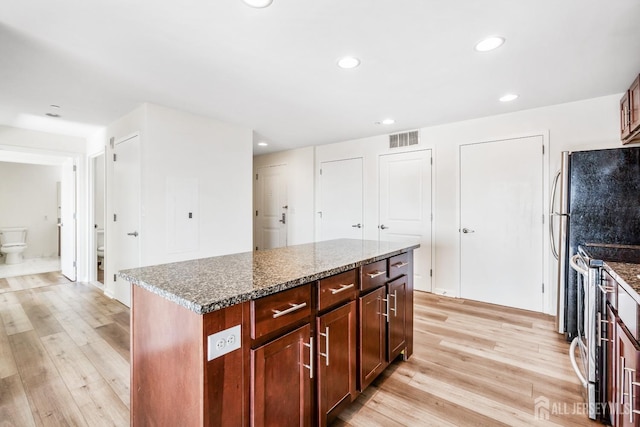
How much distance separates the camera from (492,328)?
2.92 meters

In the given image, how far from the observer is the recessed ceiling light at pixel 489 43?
6.31ft

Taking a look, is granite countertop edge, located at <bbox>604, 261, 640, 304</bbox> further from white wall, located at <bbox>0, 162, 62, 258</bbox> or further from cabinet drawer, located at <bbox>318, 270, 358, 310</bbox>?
white wall, located at <bbox>0, 162, 62, 258</bbox>

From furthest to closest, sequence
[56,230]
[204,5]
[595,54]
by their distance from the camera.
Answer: [56,230] → [595,54] → [204,5]

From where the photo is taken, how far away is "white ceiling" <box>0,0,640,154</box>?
1.66m

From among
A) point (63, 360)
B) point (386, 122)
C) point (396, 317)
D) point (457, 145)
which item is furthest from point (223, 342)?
point (457, 145)

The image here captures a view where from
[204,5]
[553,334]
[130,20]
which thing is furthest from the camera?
[553,334]

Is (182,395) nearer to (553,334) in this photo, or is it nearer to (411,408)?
(411,408)

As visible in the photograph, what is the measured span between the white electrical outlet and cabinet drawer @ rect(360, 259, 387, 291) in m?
0.88

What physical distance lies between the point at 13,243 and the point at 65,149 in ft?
11.3

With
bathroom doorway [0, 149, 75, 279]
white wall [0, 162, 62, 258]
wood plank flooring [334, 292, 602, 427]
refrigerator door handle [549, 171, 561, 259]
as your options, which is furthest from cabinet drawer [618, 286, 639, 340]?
white wall [0, 162, 62, 258]

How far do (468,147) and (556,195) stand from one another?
3.59 ft

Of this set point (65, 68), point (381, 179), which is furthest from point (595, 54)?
point (65, 68)

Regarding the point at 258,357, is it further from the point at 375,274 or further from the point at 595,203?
the point at 595,203

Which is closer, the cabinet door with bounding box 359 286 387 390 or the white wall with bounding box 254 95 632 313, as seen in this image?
the cabinet door with bounding box 359 286 387 390
